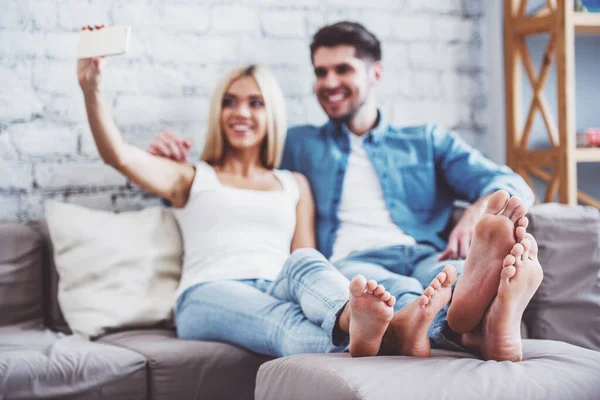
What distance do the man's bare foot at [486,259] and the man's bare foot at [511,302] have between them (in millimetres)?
20

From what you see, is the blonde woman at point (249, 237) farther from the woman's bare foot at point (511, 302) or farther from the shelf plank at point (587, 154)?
the shelf plank at point (587, 154)

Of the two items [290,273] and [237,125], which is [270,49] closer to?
[237,125]

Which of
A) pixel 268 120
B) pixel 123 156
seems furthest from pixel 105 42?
pixel 268 120

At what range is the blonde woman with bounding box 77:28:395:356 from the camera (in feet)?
4.44

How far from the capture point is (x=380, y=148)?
2154 millimetres

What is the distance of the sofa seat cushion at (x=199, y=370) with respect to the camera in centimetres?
156

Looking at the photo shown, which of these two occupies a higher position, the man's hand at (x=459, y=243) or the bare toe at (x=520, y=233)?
the bare toe at (x=520, y=233)

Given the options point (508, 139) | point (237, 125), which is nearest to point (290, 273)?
point (237, 125)

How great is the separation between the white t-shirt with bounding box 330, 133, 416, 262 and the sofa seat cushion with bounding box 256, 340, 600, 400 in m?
0.75

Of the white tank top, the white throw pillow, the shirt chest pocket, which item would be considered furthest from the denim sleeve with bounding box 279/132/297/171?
the white throw pillow

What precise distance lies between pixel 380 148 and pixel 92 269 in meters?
0.92

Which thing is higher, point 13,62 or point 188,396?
point 13,62

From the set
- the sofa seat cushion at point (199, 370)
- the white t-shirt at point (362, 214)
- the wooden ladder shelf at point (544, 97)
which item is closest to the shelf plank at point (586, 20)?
the wooden ladder shelf at point (544, 97)

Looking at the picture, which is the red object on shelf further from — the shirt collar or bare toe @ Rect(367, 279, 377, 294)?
bare toe @ Rect(367, 279, 377, 294)
